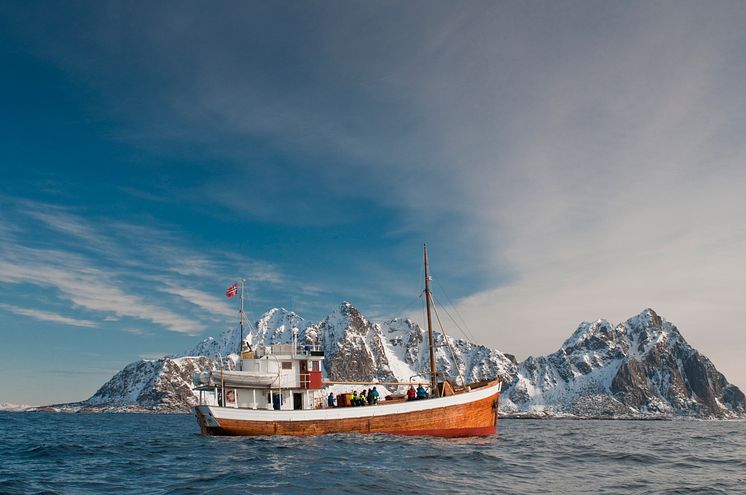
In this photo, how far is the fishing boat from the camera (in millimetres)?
40312

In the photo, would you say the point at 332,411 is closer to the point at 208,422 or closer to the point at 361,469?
the point at 208,422

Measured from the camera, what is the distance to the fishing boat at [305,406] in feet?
132

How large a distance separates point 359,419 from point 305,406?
208 inches

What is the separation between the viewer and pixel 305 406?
1729 inches

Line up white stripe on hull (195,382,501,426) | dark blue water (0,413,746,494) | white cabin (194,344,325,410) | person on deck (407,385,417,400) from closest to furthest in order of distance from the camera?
dark blue water (0,413,746,494) → white stripe on hull (195,382,501,426) → white cabin (194,344,325,410) → person on deck (407,385,417,400)

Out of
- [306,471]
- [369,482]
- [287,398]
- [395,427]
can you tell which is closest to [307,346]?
[287,398]

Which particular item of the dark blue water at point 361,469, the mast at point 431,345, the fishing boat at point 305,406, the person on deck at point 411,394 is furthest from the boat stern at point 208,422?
the mast at point 431,345

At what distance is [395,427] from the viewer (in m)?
41.4

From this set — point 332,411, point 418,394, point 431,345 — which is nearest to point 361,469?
point 332,411

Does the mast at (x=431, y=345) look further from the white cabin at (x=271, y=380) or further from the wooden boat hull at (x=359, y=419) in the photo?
the white cabin at (x=271, y=380)

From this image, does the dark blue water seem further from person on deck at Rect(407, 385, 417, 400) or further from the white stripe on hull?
person on deck at Rect(407, 385, 417, 400)

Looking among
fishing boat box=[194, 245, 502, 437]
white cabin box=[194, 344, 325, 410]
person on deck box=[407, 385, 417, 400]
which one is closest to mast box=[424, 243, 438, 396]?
fishing boat box=[194, 245, 502, 437]

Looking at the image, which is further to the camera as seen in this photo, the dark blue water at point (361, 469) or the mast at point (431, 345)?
the mast at point (431, 345)

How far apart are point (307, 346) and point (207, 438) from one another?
10.5 metres
